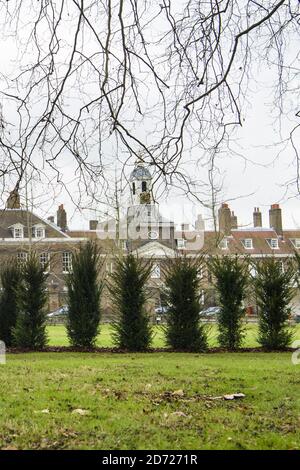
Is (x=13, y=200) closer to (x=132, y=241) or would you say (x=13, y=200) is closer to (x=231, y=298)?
(x=231, y=298)

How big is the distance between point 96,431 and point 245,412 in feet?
5.67

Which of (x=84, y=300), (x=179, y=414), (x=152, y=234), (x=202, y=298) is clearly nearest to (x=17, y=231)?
(x=152, y=234)

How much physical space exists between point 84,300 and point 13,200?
12.2m

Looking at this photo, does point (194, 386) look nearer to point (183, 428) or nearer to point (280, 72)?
point (183, 428)

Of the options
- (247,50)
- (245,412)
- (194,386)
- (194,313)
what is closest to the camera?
(247,50)

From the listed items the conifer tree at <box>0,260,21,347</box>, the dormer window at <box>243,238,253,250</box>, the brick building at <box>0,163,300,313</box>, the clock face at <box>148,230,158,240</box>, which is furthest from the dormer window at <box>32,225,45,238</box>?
the conifer tree at <box>0,260,21,347</box>

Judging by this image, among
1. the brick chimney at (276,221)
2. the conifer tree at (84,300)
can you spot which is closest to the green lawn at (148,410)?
the conifer tree at (84,300)

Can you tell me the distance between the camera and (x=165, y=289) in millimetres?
17062

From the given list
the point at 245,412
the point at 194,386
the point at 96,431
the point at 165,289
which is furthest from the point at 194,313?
the point at 96,431

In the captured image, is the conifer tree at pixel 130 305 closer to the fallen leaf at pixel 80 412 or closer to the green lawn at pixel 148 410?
the green lawn at pixel 148 410

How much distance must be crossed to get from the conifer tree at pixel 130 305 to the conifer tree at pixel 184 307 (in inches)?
26.7

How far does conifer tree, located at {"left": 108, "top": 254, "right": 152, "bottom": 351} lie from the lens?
16531 millimetres

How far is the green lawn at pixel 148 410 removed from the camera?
4.67 meters

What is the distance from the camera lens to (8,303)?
18281 mm
